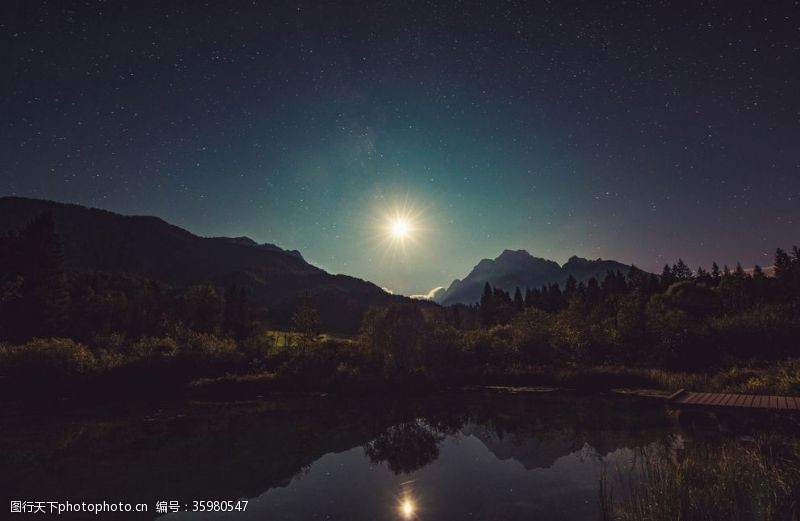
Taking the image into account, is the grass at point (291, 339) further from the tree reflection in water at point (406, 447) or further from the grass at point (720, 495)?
the grass at point (720, 495)

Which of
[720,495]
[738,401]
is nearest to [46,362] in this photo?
[720,495]

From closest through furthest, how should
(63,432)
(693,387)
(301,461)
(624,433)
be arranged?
1. (301,461)
2. (624,433)
3. (63,432)
4. (693,387)

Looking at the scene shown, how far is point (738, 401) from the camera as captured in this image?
14.7m

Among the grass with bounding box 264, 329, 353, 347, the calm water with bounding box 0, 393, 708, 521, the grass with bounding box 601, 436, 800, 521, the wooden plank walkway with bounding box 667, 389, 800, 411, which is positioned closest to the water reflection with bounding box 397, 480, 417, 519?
the calm water with bounding box 0, 393, 708, 521

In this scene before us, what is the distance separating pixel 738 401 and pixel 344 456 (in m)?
15.0

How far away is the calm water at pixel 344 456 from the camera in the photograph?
11.0 m

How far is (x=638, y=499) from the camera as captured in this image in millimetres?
8289

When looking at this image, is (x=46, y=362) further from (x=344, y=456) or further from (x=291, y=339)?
(x=291, y=339)

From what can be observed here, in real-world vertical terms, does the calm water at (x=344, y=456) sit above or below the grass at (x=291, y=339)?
below

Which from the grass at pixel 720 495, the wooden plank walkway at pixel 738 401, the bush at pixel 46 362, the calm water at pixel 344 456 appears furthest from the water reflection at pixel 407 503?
the bush at pixel 46 362

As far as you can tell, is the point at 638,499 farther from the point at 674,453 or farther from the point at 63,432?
the point at 63,432

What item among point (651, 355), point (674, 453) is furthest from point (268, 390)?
point (651, 355)

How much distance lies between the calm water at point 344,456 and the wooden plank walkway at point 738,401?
4.51ft

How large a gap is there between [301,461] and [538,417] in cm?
1204
